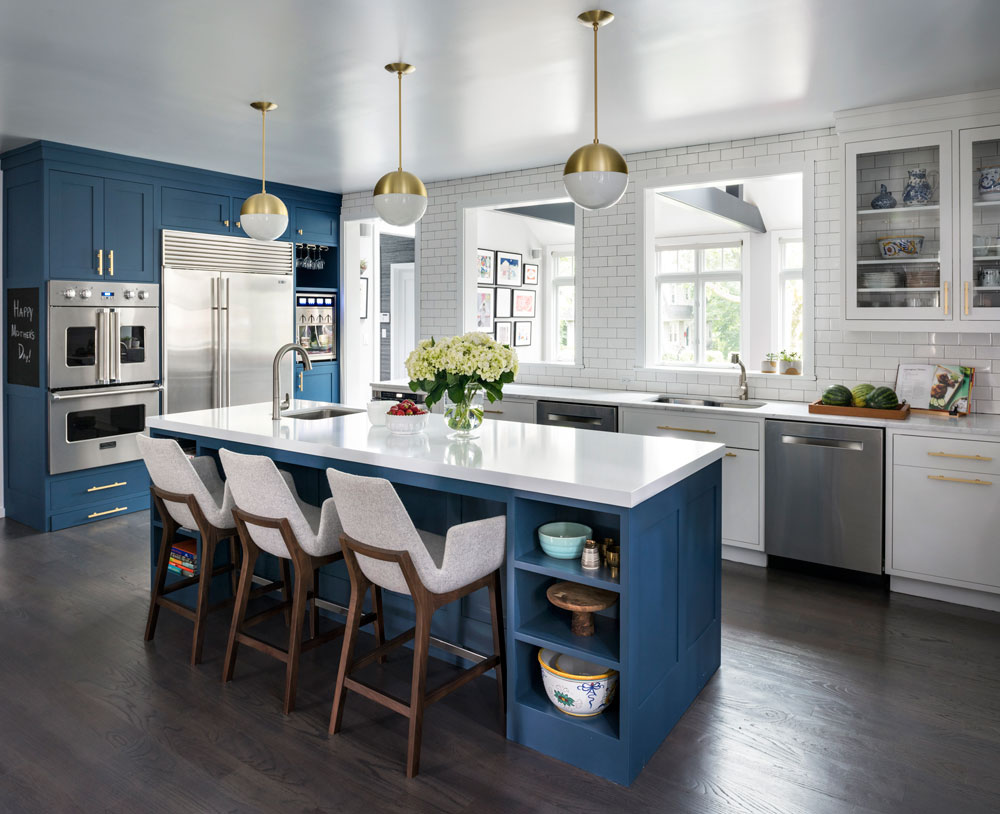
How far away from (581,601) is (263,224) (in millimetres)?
2661

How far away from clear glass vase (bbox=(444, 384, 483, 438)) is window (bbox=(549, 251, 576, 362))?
7094mm

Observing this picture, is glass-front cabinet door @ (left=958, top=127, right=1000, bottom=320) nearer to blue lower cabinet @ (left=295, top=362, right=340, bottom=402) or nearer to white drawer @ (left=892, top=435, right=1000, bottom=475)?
white drawer @ (left=892, top=435, right=1000, bottom=475)

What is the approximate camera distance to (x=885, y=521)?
156 inches

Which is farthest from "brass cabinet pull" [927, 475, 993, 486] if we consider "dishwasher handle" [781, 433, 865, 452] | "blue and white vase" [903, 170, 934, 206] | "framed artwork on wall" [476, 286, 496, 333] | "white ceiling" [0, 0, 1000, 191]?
"framed artwork on wall" [476, 286, 496, 333]

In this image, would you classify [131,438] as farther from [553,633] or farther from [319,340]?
[553,633]

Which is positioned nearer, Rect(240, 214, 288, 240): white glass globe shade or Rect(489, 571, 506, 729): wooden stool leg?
Rect(489, 571, 506, 729): wooden stool leg

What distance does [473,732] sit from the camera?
8.70 ft

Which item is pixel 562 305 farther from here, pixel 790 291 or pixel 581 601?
pixel 581 601

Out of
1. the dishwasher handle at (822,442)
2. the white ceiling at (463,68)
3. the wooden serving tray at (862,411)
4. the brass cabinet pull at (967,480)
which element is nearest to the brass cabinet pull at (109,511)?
the white ceiling at (463,68)

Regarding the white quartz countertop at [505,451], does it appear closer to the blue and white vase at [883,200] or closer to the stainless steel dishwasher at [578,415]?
the stainless steel dishwasher at [578,415]

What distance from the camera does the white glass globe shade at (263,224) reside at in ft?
13.0

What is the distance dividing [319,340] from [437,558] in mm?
4685

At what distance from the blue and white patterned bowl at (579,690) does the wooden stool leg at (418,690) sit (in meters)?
0.41

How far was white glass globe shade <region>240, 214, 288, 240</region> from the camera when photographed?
13.0 feet
